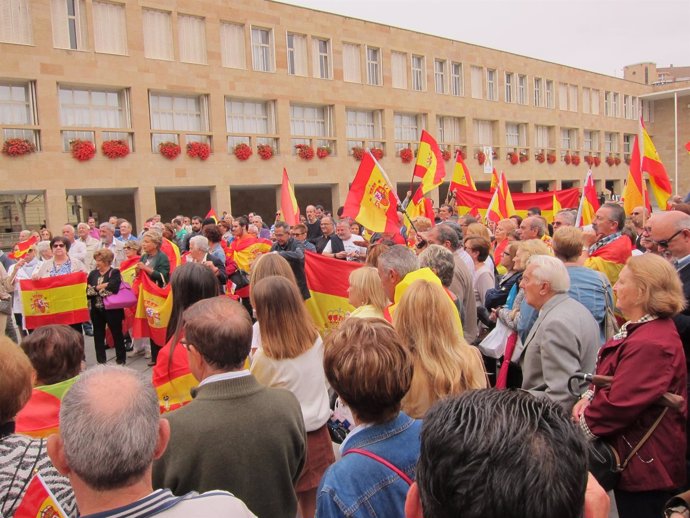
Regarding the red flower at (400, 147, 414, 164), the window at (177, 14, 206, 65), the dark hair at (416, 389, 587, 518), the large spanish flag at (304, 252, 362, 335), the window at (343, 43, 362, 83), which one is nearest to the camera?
the dark hair at (416, 389, 587, 518)

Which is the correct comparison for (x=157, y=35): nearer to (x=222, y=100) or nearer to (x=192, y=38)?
(x=192, y=38)

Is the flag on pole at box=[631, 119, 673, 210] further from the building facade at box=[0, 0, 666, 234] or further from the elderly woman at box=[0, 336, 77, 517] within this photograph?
the building facade at box=[0, 0, 666, 234]

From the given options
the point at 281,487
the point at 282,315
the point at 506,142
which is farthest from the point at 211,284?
the point at 506,142

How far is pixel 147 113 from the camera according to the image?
71.5 ft

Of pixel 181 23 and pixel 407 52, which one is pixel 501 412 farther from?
pixel 407 52

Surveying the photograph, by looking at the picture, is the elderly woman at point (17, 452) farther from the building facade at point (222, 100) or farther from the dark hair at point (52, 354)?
the building facade at point (222, 100)

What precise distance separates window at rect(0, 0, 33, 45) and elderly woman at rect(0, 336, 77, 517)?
2095cm

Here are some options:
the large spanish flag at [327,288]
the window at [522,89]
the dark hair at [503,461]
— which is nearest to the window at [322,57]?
the window at [522,89]

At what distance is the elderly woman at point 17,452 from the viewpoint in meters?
1.93

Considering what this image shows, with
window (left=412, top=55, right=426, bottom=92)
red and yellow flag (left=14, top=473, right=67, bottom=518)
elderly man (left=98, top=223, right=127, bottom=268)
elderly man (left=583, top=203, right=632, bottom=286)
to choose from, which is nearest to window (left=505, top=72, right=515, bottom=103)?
window (left=412, top=55, right=426, bottom=92)

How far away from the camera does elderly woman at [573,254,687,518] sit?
8.36 ft

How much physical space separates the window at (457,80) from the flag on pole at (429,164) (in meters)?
24.7

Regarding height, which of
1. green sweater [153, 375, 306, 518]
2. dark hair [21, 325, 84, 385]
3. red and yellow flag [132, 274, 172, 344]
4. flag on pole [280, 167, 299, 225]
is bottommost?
red and yellow flag [132, 274, 172, 344]

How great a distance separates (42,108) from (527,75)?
98.7ft
